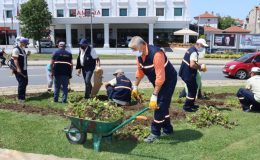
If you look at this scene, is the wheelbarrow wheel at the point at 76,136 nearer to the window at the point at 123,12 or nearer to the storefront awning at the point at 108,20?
the storefront awning at the point at 108,20

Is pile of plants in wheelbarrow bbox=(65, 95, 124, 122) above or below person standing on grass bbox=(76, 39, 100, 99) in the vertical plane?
below

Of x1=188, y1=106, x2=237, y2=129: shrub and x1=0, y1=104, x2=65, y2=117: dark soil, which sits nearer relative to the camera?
x1=188, y1=106, x2=237, y2=129: shrub

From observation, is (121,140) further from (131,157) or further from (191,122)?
(191,122)

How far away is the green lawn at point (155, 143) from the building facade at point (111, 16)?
45.8 m

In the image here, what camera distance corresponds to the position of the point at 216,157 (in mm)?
5535

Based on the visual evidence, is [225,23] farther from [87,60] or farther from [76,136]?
[76,136]

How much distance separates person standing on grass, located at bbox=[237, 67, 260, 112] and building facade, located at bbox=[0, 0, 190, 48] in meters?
44.3

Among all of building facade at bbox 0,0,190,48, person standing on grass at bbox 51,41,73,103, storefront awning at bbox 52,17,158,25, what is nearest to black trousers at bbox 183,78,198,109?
person standing on grass at bbox 51,41,73,103

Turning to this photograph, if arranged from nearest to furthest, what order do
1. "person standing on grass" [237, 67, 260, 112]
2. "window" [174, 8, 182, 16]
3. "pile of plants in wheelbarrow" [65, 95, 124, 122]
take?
"pile of plants in wheelbarrow" [65, 95, 124, 122], "person standing on grass" [237, 67, 260, 112], "window" [174, 8, 182, 16]

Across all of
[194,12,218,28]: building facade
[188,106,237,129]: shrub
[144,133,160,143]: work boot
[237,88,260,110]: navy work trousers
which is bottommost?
[144,133,160,143]: work boot

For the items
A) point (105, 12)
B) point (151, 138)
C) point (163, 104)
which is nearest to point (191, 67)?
point (163, 104)

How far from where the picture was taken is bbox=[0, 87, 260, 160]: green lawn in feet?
18.7

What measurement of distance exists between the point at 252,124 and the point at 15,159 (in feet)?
16.0

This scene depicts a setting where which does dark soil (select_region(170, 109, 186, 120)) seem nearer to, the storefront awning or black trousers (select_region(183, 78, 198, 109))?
black trousers (select_region(183, 78, 198, 109))
